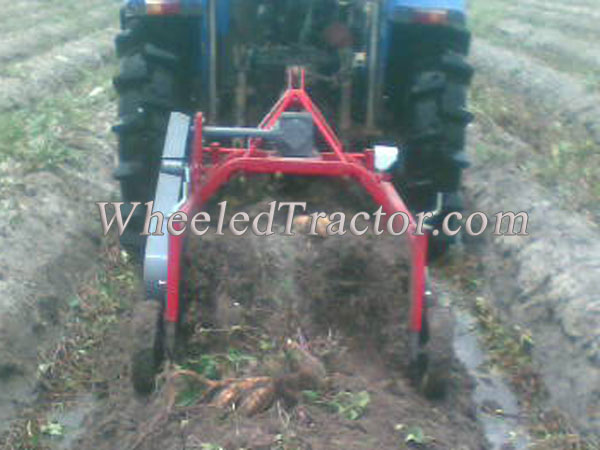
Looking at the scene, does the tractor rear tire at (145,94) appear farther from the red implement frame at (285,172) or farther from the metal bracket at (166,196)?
the red implement frame at (285,172)

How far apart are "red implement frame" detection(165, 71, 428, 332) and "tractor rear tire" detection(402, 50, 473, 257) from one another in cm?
74

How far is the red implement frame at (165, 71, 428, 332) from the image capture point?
3.44 meters

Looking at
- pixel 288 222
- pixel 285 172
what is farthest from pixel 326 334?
pixel 285 172

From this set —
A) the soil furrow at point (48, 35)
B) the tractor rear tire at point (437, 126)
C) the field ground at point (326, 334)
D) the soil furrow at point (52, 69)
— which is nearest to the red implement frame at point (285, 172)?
the field ground at point (326, 334)

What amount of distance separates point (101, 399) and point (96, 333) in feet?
1.70

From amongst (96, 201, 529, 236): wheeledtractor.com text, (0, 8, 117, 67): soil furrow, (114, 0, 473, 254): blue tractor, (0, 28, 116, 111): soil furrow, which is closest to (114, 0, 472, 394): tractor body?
(114, 0, 473, 254): blue tractor

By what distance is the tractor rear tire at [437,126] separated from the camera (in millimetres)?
4461

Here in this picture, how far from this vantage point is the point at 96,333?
13.8 feet

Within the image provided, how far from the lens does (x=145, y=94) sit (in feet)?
14.7

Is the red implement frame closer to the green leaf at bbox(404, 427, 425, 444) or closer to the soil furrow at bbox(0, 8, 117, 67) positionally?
the green leaf at bbox(404, 427, 425, 444)

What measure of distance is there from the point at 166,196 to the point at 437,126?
1.44m

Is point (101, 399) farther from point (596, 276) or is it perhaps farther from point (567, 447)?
point (596, 276)

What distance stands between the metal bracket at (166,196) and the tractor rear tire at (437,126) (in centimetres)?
116

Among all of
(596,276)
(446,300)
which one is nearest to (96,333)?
(446,300)
